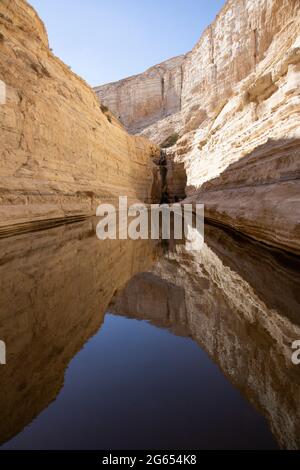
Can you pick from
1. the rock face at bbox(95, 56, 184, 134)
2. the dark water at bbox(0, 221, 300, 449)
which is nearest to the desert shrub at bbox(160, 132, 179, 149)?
the rock face at bbox(95, 56, 184, 134)

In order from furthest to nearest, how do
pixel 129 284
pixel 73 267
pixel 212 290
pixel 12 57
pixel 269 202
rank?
pixel 12 57 → pixel 269 202 → pixel 73 267 → pixel 129 284 → pixel 212 290

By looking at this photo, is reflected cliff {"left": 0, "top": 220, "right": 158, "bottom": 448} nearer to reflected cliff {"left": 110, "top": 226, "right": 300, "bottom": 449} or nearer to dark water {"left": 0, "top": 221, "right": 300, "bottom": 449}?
dark water {"left": 0, "top": 221, "right": 300, "bottom": 449}

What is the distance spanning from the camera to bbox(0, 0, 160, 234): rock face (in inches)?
221

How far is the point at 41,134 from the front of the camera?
6.89 metres

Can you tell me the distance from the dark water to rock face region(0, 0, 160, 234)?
358 centimetres

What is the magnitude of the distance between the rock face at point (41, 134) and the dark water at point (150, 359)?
3.58m

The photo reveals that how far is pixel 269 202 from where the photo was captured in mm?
3502

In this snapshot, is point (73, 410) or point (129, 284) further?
point (129, 284)

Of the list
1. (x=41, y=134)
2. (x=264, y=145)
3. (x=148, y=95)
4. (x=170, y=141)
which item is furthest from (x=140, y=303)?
(x=148, y=95)

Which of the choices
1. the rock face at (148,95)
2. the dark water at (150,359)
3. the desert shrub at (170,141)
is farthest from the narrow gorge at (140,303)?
the rock face at (148,95)

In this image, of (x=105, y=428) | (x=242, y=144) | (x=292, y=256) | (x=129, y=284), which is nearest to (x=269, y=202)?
(x=292, y=256)

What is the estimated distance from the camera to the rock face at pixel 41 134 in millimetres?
5602

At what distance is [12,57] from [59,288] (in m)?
7.02

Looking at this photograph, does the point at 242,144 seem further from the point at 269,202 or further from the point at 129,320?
the point at 129,320
